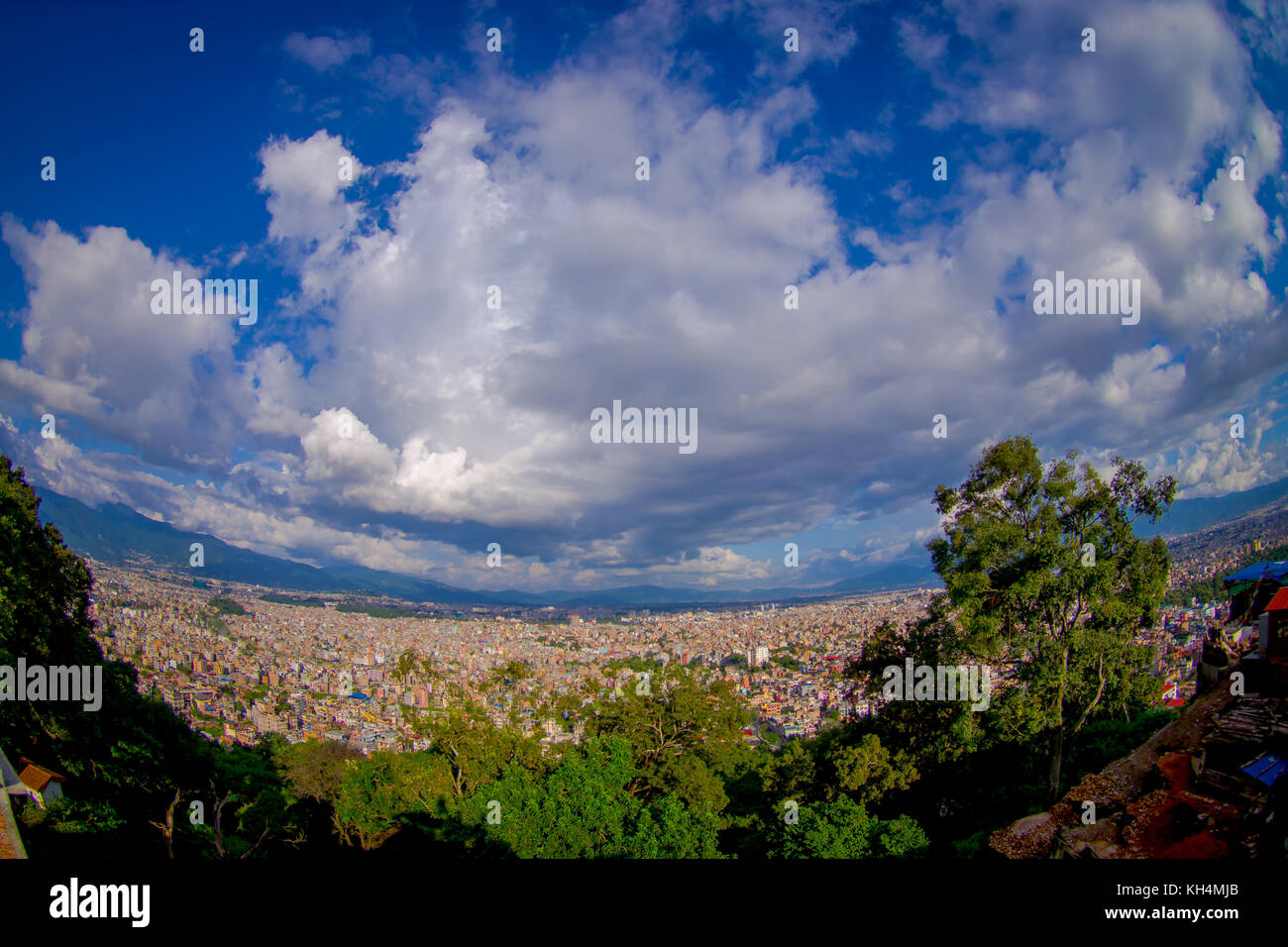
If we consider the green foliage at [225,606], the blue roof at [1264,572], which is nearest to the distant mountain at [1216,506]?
the blue roof at [1264,572]

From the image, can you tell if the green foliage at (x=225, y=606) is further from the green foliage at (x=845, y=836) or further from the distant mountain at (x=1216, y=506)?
the distant mountain at (x=1216, y=506)

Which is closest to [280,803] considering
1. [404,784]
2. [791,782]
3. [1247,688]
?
[404,784]

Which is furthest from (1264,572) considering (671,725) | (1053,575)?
(671,725)

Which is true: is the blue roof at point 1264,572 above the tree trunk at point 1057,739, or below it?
above

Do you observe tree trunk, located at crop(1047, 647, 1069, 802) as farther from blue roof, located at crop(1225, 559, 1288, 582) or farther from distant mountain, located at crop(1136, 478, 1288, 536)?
distant mountain, located at crop(1136, 478, 1288, 536)

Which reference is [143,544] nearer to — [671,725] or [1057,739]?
[671,725]
